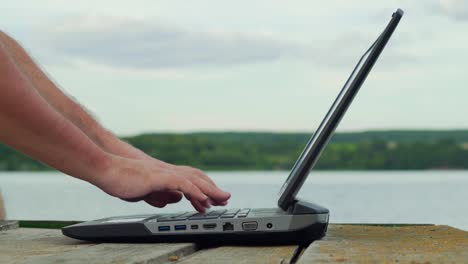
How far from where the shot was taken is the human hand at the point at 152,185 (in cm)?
222

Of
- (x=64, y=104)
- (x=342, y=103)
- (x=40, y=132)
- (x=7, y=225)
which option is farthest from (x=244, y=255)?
(x=7, y=225)

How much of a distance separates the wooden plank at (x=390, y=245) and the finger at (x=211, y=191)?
1.10ft

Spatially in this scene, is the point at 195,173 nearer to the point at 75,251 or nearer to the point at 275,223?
the point at 275,223

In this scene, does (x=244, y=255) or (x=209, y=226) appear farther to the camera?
(x=209, y=226)

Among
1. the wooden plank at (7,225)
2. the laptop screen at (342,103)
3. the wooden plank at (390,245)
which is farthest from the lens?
the wooden plank at (7,225)

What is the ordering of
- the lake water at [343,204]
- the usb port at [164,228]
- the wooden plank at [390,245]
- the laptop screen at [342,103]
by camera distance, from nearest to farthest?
the wooden plank at [390,245] < the laptop screen at [342,103] < the usb port at [164,228] < the lake water at [343,204]

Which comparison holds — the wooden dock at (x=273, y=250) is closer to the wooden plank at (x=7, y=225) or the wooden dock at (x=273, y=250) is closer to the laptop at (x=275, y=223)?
the laptop at (x=275, y=223)

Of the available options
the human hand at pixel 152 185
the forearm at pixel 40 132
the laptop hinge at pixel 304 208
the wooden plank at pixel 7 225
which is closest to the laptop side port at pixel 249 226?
the laptop hinge at pixel 304 208

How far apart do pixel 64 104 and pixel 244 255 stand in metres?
0.91

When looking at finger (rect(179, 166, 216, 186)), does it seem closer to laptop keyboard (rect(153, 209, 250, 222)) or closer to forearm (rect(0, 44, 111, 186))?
laptop keyboard (rect(153, 209, 250, 222))

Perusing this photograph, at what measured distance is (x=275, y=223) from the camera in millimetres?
2062

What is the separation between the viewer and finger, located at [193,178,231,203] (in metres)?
2.37

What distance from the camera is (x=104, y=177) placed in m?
2.21

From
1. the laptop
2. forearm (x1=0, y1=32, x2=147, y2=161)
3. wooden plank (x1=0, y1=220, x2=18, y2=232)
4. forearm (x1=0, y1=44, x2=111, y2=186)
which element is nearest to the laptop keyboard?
the laptop
